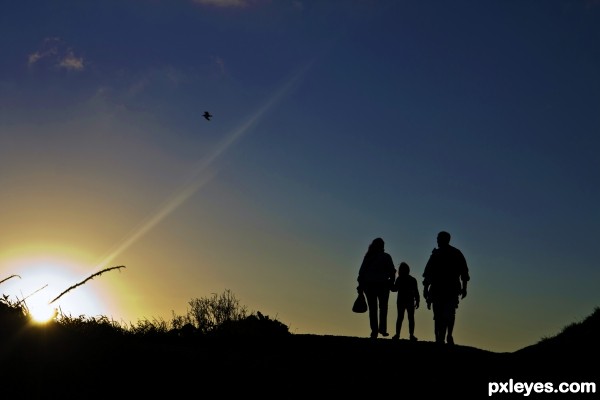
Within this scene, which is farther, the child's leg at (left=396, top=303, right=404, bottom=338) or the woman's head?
the child's leg at (left=396, top=303, right=404, bottom=338)

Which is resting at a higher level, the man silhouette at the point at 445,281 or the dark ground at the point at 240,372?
the man silhouette at the point at 445,281

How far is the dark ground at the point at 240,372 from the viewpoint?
19.7 feet

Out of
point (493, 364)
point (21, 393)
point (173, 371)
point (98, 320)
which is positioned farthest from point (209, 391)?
point (493, 364)

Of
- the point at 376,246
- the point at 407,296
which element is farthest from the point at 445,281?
the point at 407,296

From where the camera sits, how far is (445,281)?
536 inches

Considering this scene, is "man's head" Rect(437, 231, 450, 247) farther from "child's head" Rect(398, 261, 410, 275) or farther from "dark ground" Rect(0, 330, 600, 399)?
"dark ground" Rect(0, 330, 600, 399)

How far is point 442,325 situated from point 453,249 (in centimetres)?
160

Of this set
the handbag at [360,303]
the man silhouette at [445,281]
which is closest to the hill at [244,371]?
the man silhouette at [445,281]

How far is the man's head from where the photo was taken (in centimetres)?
1388

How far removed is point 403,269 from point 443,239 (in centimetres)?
306

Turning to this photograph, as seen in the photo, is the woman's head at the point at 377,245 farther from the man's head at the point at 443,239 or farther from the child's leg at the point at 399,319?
the child's leg at the point at 399,319

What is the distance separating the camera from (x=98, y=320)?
8148 mm

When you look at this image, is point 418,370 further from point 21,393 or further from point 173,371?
point 21,393

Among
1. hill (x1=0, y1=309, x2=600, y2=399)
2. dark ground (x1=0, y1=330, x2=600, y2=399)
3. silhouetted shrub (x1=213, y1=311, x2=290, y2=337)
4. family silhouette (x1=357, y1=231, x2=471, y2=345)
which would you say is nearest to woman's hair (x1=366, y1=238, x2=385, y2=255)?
family silhouette (x1=357, y1=231, x2=471, y2=345)
